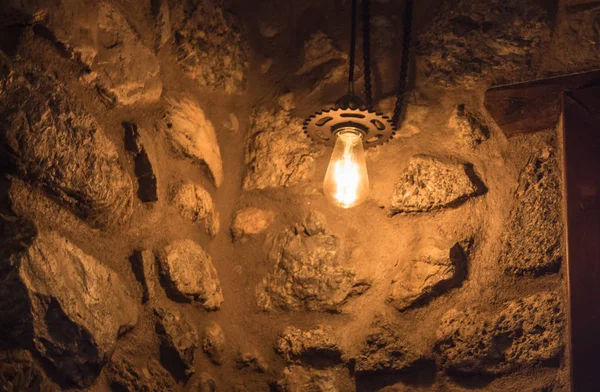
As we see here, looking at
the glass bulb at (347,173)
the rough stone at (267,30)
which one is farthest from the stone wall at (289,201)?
the glass bulb at (347,173)

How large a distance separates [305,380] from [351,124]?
22.4 inches

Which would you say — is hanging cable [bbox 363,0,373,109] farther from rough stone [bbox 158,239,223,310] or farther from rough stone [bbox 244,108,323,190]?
rough stone [bbox 158,239,223,310]

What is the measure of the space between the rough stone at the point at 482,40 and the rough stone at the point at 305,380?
74 cm

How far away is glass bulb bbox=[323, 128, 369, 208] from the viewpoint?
1319 mm

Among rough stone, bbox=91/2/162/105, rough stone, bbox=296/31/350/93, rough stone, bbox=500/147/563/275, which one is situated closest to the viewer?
rough stone, bbox=91/2/162/105

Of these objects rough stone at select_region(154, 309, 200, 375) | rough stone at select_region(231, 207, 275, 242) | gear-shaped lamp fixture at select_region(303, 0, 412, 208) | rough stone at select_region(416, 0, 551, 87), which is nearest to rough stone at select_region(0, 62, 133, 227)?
rough stone at select_region(154, 309, 200, 375)

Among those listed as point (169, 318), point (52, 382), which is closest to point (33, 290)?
point (52, 382)

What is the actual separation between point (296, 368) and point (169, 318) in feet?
1.02

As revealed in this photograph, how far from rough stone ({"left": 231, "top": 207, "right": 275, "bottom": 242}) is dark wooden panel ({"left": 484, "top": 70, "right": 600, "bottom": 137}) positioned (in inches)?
22.9

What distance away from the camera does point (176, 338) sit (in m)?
1.24

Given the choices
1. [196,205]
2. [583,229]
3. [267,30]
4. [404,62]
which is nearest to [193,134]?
[196,205]

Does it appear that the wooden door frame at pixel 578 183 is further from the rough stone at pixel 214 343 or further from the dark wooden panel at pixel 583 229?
the rough stone at pixel 214 343

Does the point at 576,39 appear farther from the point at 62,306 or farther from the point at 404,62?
the point at 62,306

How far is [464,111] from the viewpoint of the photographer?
4.69 ft
